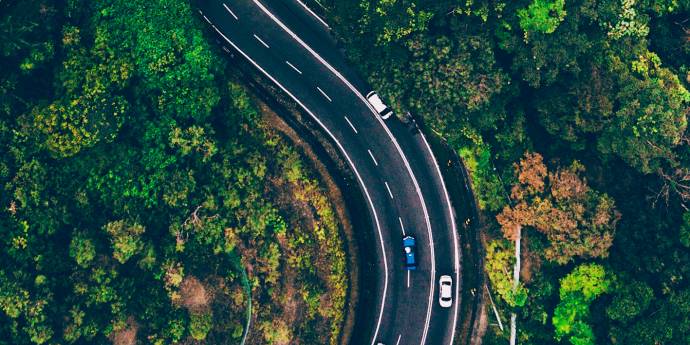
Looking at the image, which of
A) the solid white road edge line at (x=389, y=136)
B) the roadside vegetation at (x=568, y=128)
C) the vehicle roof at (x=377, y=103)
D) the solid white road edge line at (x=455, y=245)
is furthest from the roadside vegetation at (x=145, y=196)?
the roadside vegetation at (x=568, y=128)

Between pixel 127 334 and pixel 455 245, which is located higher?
pixel 455 245

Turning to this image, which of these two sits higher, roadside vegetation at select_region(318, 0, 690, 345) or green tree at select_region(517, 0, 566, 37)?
green tree at select_region(517, 0, 566, 37)

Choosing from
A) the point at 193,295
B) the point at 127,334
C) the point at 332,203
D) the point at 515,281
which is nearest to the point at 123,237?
the point at 193,295

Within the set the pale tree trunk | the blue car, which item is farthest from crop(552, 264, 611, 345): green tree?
the blue car

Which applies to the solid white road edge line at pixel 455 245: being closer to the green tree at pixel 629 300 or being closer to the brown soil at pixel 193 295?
the green tree at pixel 629 300

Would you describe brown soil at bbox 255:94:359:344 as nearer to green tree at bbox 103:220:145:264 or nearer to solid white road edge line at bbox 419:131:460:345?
solid white road edge line at bbox 419:131:460:345

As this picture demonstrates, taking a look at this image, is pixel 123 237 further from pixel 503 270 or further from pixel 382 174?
pixel 503 270
